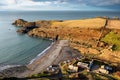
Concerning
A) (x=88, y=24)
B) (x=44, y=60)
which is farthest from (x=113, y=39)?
(x=44, y=60)

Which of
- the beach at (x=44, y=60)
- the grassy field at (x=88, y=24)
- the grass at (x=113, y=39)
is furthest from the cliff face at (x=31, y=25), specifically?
the grass at (x=113, y=39)

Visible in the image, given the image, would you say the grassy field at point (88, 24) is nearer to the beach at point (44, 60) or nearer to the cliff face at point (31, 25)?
the cliff face at point (31, 25)

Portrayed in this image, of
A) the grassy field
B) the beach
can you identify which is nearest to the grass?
the grassy field

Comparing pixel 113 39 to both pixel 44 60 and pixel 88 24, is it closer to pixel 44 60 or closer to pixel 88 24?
pixel 88 24

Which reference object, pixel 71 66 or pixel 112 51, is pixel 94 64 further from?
pixel 112 51

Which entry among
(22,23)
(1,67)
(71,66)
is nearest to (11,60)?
(1,67)

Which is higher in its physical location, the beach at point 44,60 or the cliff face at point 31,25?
the cliff face at point 31,25

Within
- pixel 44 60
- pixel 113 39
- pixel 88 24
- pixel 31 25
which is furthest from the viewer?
pixel 31 25

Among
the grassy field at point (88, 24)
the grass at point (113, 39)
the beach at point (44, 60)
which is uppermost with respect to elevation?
the grassy field at point (88, 24)

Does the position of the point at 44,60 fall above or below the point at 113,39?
below
